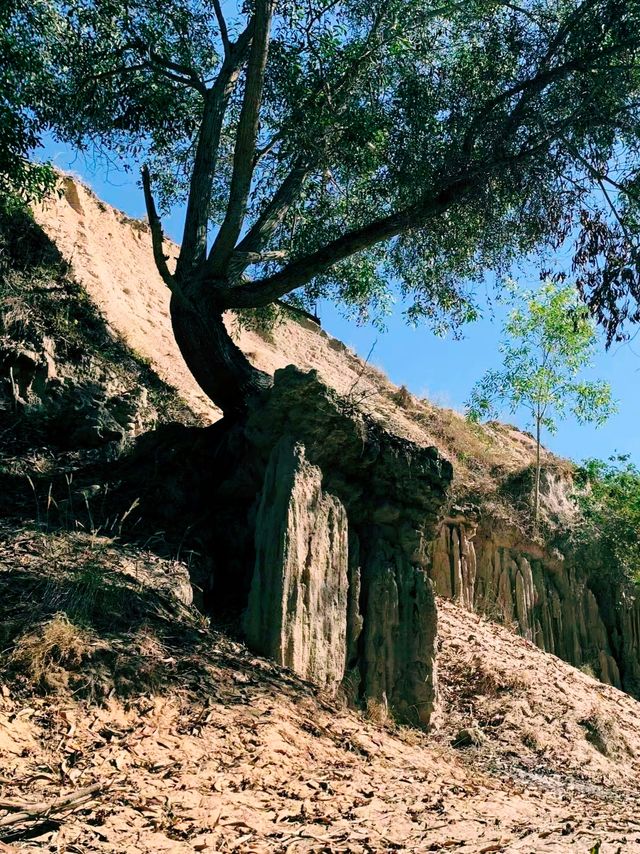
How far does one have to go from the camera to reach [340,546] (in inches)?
387

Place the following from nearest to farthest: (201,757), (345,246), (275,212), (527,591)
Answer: (201,757), (345,246), (275,212), (527,591)

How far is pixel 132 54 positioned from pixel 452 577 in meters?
10.3

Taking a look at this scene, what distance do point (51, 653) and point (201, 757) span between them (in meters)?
1.41

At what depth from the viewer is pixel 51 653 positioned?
6.90m

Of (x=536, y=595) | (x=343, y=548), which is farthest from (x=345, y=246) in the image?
(x=536, y=595)

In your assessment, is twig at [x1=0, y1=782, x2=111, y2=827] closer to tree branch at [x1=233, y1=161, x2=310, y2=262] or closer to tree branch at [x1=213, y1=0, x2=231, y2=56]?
tree branch at [x1=233, y1=161, x2=310, y2=262]

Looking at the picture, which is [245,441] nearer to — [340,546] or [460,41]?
[340,546]

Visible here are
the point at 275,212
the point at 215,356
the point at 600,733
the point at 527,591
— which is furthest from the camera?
the point at 527,591

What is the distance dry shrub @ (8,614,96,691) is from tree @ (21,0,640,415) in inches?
201

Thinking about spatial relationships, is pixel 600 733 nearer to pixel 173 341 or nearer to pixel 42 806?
pixel 42 806

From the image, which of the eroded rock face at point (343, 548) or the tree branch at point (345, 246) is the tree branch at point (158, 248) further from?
the eroded rock face at point (343, 548)

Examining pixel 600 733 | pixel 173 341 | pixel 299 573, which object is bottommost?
pixel 600 733

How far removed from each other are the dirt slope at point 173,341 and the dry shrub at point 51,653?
9065 millimetres

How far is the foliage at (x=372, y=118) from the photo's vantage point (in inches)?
448
